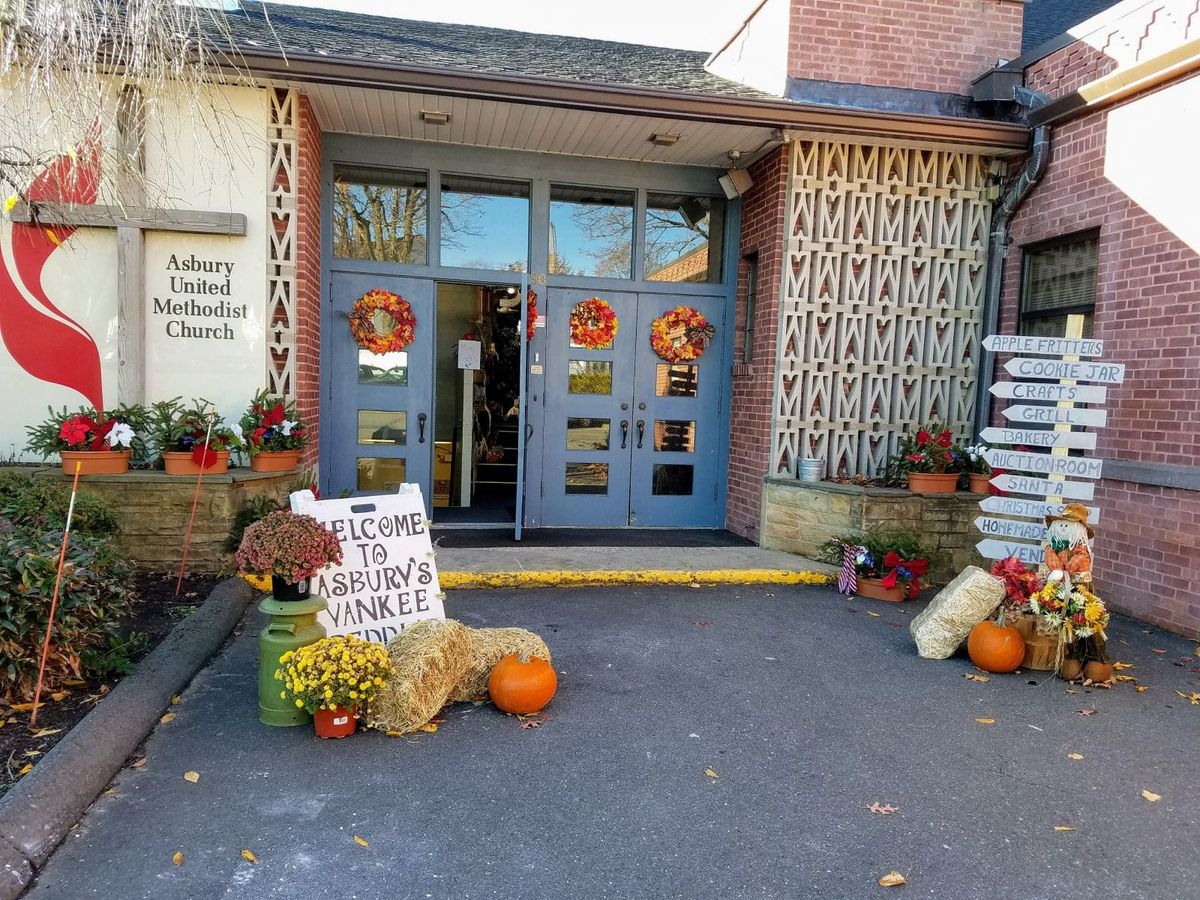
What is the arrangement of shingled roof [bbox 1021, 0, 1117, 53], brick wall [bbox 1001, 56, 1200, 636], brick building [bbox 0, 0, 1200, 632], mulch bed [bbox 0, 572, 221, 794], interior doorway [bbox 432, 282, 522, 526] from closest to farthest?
mulch bed [bbox 0, 572, 221, 794] < brick wall [bbox 1001, 56, 1200, 636] < brick building [bbox 0, 0, 1200, 632] < shingled roof [bbox 1021, 0, 1117, 53] < interior doorway [bbox 432, 282, 522, 526]

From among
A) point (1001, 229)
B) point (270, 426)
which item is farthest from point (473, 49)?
point (1001, 229)

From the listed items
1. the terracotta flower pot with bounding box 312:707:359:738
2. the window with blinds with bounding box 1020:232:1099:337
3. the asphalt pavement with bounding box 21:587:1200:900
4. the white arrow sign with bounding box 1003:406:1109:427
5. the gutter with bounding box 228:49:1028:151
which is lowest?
the asphalt pavement with bounding box 21:587:1200:900

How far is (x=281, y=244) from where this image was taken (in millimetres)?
6559

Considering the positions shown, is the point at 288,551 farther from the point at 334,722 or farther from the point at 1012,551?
the point at 1012,551

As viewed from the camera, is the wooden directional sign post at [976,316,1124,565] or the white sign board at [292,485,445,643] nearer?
the white sign board at [292,485,445,643]

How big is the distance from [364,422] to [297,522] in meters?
4.12

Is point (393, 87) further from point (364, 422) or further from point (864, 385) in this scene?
point (864, 385)

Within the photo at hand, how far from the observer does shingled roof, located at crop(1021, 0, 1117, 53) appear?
28.3ft

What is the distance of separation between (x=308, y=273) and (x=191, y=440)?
175 centimetres

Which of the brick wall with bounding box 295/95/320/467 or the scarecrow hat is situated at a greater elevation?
the brick wall with bounding box 295/95/320/467

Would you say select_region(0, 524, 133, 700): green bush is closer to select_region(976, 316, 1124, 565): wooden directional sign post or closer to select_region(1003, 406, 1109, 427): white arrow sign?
select_region(976, 316, 1124, 565): wooden directional sign post

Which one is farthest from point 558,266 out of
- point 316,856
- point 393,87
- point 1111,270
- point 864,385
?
point 316,856

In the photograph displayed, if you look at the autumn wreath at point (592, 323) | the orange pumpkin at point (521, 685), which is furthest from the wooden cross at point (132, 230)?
the orange pumpkin at point (521, 685)

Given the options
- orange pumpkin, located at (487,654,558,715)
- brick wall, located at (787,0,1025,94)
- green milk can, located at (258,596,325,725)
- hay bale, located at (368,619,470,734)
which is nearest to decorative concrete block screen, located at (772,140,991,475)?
brick wall, located at (787,0,1025,94)
